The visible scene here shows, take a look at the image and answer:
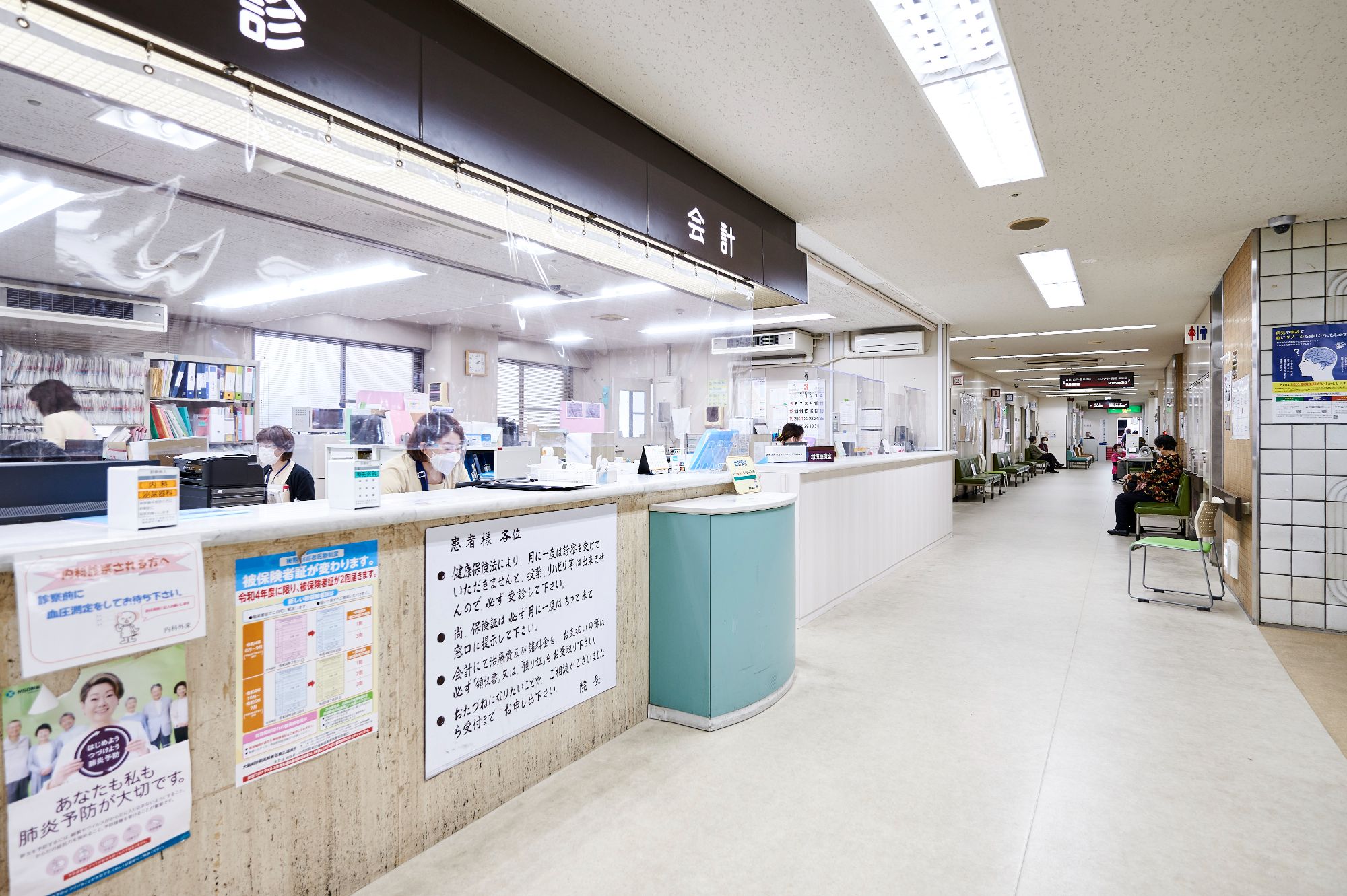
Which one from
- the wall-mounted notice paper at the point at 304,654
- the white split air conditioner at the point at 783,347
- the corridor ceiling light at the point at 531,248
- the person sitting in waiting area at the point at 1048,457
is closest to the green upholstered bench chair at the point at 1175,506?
the white split air conditioner at the point at 783,347

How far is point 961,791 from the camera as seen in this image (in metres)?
2.53

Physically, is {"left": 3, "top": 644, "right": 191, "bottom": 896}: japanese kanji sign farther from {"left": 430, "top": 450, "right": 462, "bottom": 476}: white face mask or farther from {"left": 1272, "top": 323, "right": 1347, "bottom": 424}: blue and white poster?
{"left": 1272, "top": 323, "right": 1347, "bottom": 424}: blue and white poster

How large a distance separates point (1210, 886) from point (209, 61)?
151 inches

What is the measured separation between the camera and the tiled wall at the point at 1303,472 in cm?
463

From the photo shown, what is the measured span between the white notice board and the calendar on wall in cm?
524

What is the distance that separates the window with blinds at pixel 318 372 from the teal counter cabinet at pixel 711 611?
1923 mm

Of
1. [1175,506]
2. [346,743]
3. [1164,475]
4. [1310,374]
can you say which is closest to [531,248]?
[346,743]

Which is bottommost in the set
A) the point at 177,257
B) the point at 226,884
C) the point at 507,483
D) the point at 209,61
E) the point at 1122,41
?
the point at 226,884

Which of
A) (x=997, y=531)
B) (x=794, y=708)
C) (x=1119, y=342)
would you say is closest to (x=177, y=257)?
(x=794, y=708)

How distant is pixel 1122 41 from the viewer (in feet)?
8.86

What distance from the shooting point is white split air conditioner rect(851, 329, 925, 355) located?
9695 millimetres

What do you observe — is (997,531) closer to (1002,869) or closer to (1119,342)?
(1119,342)

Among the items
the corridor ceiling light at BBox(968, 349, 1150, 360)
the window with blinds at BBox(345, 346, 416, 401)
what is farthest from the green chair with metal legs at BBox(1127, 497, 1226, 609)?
the corridor ceiling light at BBox(968, 349, 1150, 360)

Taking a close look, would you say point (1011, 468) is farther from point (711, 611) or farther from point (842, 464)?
point (711, 611)
